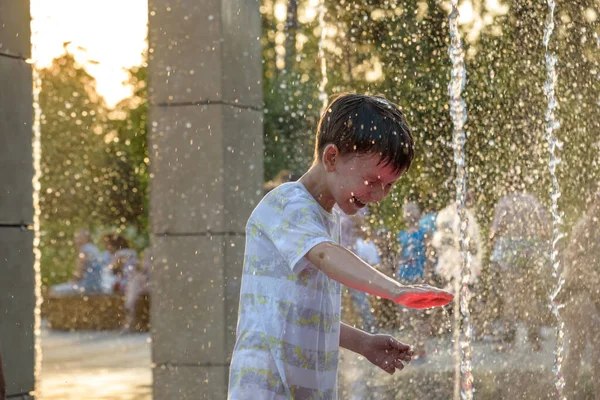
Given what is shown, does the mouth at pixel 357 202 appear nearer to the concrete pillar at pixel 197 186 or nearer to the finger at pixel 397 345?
the finger at pixel 397 345

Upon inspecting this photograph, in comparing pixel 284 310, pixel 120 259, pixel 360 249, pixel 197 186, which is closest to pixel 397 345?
pixel 284 310

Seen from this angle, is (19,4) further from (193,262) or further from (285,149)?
(285,149)

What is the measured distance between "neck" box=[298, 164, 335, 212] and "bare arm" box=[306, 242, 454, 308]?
22 cm

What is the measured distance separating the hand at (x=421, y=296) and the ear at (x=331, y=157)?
0.50 m

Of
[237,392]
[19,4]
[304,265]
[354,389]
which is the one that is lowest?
[354,389]

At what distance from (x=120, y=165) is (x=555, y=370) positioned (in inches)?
599

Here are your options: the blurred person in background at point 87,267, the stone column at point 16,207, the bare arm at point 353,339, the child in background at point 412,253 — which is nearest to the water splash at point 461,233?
the child in background at point 412,253

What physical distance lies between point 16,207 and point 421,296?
3.65 metres

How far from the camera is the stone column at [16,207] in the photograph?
213 inches

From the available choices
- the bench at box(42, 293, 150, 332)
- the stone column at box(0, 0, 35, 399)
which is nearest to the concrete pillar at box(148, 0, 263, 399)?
the stone column at box(0, 0, 35, 399)

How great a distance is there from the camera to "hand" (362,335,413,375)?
2914 mm

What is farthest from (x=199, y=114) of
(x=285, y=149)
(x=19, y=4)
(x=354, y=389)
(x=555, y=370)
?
(x=285, y=149)

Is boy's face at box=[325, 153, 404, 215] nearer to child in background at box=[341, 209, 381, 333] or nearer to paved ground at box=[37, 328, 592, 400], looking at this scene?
paved ground at box=[37, 328, 592, 400]

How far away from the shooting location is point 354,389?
7188 mm
